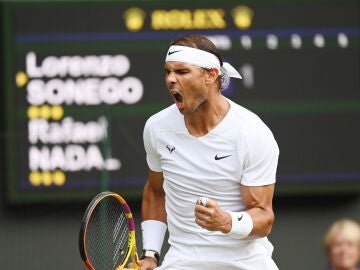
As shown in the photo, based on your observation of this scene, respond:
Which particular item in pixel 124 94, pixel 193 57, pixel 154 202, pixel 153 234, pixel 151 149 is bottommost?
pixel 153 234

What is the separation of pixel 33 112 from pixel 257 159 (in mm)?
3935

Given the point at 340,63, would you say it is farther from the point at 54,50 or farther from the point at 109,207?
the point at 109,207

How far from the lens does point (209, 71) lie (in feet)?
17.5

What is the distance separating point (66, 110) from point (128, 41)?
607 mm

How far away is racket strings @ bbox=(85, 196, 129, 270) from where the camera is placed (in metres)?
5.76

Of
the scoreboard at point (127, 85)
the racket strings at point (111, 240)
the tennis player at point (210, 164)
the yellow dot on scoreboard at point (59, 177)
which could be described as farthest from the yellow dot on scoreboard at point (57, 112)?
the tennis player at point (210, 164)

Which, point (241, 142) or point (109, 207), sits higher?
point (241, 142)

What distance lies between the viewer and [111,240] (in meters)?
6.19

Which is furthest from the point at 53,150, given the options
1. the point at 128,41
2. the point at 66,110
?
the point at 128,41

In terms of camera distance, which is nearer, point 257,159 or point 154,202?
point 257,159

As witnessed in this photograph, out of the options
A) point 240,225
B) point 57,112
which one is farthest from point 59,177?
point 240,225

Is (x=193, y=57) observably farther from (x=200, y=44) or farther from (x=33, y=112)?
(x=33, y=112)

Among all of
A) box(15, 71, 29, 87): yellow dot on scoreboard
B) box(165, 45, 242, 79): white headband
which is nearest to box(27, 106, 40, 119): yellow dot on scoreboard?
box(15, 71, 29, 87): yellow dot on scoreboard

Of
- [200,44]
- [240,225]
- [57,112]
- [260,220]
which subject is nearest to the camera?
[240,225]
